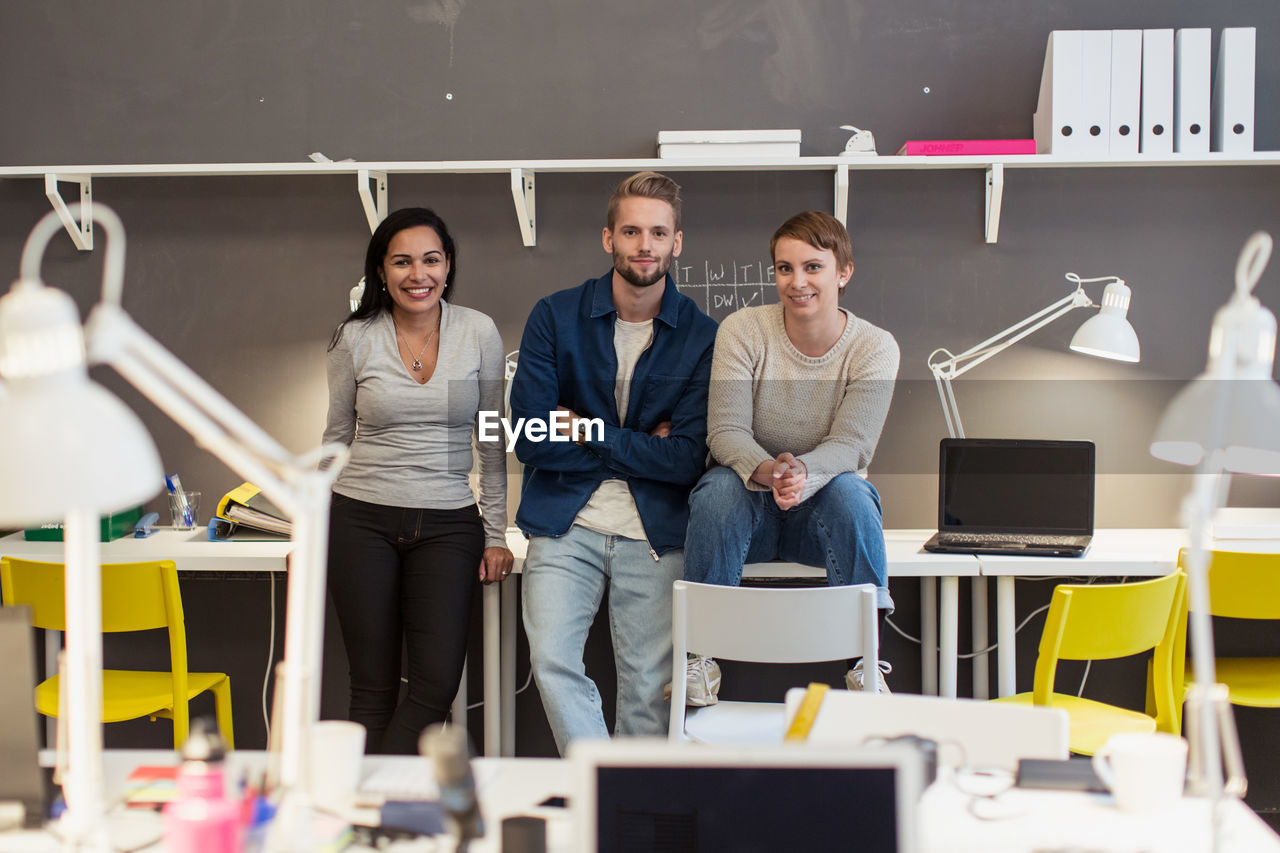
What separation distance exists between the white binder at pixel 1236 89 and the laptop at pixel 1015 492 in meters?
1.01

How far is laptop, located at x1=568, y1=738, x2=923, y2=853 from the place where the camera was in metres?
0.92

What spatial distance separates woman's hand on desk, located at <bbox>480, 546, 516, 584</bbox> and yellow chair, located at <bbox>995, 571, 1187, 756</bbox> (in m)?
1.14

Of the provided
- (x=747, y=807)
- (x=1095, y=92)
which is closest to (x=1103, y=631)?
(x=747, y=807)

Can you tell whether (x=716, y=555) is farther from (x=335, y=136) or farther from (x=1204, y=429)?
(x=335, y=136)

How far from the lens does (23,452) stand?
Result: 31.8 inches

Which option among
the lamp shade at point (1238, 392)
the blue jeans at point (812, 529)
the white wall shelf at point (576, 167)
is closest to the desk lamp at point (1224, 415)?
the lamp shade at point (1238, 392)

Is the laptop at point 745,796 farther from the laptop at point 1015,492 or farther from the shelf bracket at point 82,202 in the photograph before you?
the shelf bracket at point 82,202

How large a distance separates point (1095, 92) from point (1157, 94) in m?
0.16

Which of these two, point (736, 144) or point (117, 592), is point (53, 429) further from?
point (736, 144)

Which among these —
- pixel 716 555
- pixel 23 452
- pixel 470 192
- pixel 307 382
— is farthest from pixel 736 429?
pixel 23 452

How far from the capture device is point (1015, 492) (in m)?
2.75

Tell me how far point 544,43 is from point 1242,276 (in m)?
2.63

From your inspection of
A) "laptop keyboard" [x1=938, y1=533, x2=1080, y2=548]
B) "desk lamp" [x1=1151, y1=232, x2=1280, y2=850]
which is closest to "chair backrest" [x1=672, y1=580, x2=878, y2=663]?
"laptop keyboard" [x1=938, y1=533, x2=1080, y2=548]

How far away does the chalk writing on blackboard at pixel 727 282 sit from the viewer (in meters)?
3.27
